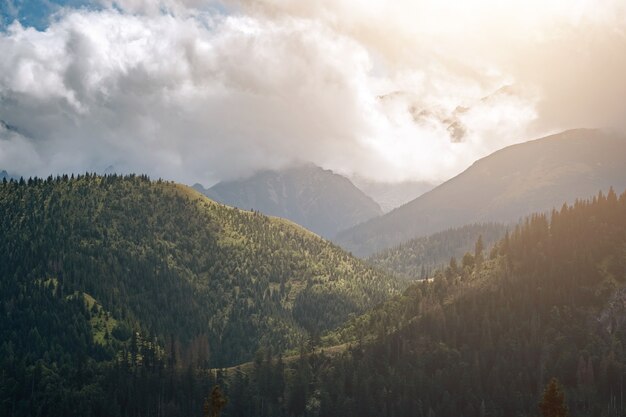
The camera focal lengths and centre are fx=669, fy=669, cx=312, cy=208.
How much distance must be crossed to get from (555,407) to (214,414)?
59450 millimetres

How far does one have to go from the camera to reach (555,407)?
115125 mm

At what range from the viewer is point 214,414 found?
119 meters
